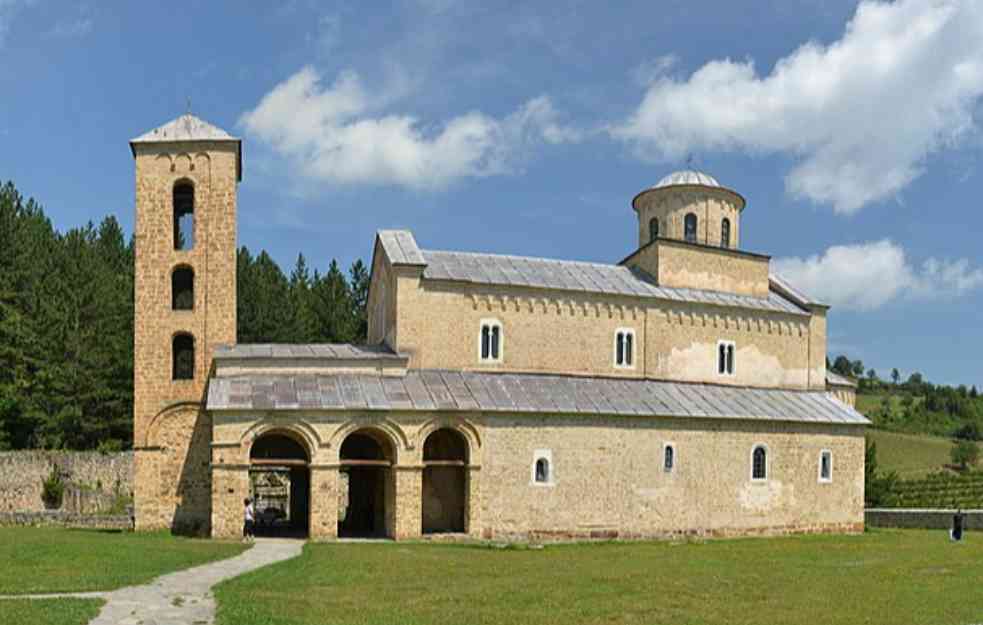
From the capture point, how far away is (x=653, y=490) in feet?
89.6

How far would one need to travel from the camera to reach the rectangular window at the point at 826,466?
30250 millimetres

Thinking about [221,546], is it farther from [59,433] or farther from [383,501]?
[59,433]

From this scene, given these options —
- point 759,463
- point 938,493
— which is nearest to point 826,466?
point 759,463

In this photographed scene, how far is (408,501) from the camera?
24.9 meters

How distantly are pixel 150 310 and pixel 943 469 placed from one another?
62.4m

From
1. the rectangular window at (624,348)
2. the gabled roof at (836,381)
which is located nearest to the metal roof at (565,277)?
the rectangular window at (624,348)

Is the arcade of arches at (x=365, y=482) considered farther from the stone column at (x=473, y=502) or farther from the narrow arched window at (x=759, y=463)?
the narrow arched window at (x=759, y=463)

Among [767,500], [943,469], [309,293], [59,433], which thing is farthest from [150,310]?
[943,469]

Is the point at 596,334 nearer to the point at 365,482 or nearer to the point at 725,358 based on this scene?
the point at 725,358

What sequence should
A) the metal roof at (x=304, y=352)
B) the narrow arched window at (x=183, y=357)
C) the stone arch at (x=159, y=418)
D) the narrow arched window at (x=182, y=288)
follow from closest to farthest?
the metal roof at (x=304, y=352) < the stone arch at (x=159, y=418) < the narrow arched window at (x=183, y=357) < the narrow arched window at (x=182, y=288)

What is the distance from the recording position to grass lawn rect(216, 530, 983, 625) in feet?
41.5

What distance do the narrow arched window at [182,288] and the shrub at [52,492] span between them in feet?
32.0

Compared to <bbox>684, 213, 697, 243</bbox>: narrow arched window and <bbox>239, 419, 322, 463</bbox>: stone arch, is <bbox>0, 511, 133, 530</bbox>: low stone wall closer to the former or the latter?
<bbox>239, 419, 322, 463</bbox>: stone arch

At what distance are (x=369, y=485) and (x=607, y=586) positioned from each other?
16130mm
